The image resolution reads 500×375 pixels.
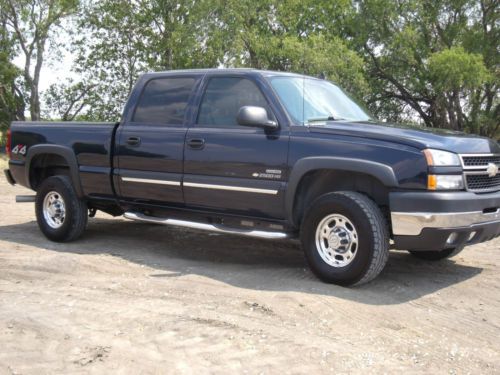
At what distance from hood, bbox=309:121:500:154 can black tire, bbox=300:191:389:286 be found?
543 mm

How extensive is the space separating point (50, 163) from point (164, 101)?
1.93 meters

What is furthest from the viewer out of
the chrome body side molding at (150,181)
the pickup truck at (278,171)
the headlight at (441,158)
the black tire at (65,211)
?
the black tire at (65,211)

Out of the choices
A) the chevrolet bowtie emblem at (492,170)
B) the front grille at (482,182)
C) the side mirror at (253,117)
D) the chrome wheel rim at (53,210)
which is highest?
the side mirror at (253,117)

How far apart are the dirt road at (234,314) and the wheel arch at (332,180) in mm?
720

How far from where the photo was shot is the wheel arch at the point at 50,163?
7.08 m

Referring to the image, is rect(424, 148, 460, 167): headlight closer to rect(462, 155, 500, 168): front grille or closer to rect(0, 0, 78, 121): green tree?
rect(462, 155, 500, 168): front grille

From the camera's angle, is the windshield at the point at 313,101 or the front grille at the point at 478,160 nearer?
the front grille at the point at 478,160

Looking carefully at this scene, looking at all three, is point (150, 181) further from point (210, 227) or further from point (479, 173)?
point (479, 173)

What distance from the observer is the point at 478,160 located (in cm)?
519

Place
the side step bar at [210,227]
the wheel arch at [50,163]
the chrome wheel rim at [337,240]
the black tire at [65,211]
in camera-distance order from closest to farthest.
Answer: the chrome wheel rim at [337,240] < the side step bar at [210,227] < the wheel arch at [50,163] < the black tire at [65,211]

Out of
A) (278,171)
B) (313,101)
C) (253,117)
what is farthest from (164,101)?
(278,171)

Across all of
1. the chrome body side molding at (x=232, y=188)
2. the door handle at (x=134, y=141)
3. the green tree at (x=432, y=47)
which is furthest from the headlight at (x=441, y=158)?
the green tree at (x=432, y=47)

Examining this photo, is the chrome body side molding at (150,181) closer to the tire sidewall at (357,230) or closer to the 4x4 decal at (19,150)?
the tire sidewall at (357,230)

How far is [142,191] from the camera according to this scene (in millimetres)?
6512
